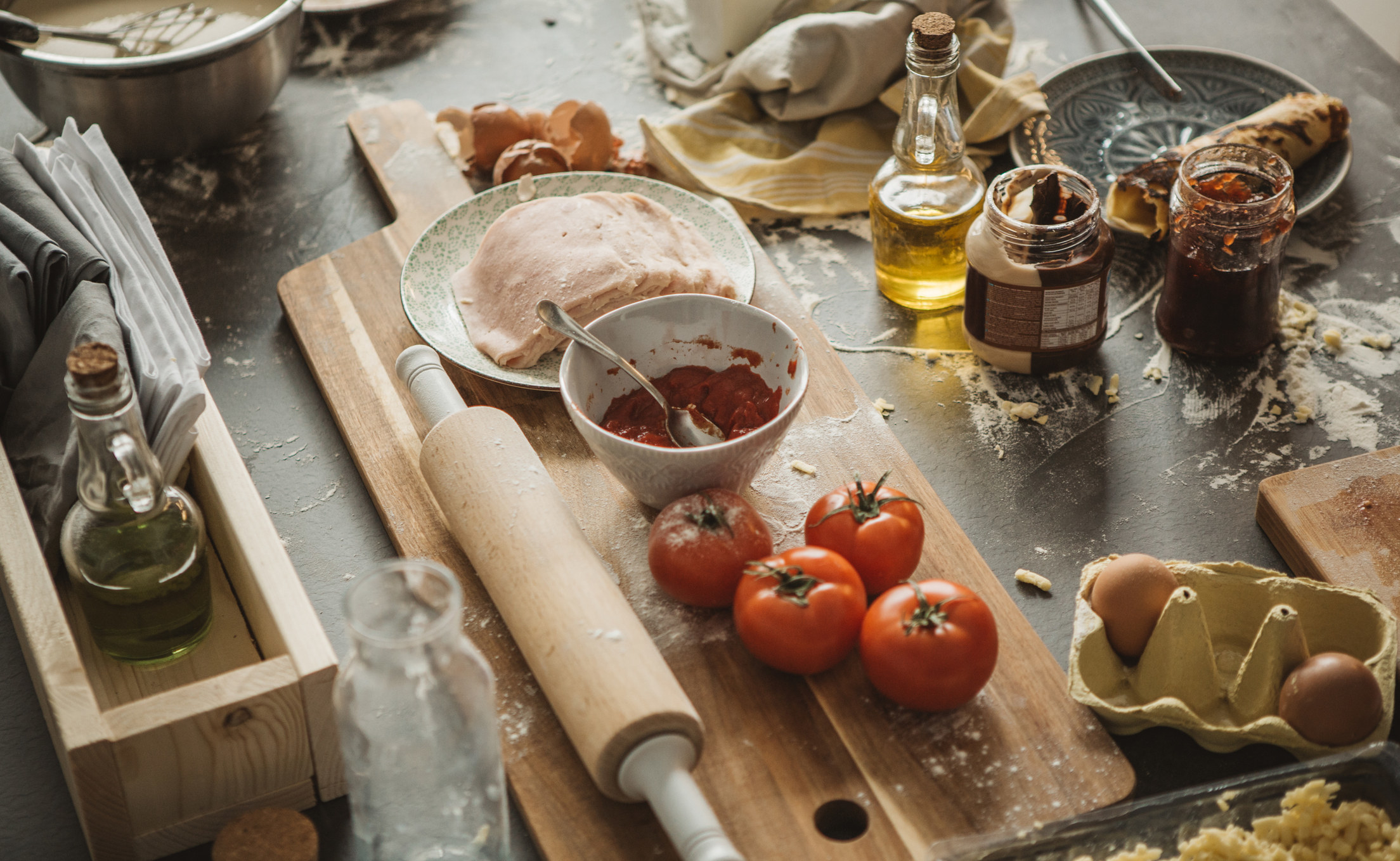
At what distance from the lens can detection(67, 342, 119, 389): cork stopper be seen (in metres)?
0.89

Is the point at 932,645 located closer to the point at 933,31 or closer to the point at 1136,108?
the point at 933,31

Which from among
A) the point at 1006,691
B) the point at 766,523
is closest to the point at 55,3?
the point at 766,523

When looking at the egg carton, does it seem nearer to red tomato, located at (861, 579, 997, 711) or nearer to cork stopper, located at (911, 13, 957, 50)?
red tomato, located at (861, 579, 997, 711)

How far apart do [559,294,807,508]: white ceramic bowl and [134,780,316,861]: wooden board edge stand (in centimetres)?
41

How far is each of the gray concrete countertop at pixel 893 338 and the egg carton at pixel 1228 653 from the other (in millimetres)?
43

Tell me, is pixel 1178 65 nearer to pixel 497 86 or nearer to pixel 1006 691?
pixel 497 86

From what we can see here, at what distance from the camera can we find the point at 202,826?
3.41ft

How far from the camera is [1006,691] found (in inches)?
44.1

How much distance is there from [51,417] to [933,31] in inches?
39.6

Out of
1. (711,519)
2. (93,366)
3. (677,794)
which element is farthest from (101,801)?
(711,519)

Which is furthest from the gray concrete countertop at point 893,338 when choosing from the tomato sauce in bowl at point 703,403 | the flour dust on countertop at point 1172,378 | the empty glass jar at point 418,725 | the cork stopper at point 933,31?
the cork stopper at point 933,31

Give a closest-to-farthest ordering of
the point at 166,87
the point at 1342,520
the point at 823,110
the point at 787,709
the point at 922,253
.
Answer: the point at 787,709 < the point at 1342,520 < the point at 922,253 < the point at 166,87 < the point at 823,110

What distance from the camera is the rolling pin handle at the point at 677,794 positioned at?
3.02ft

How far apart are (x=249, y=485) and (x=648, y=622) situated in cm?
39
